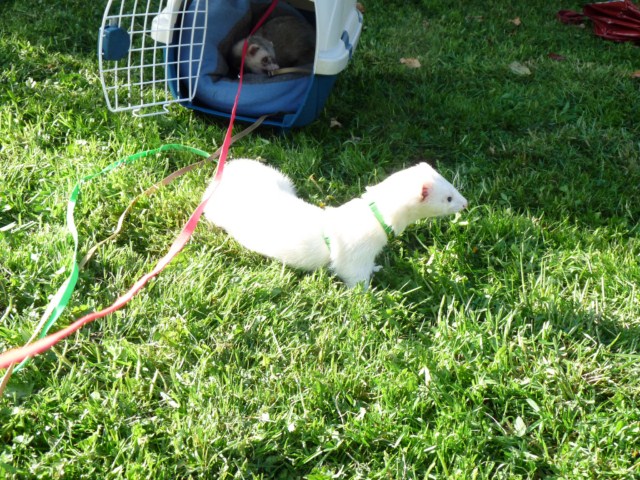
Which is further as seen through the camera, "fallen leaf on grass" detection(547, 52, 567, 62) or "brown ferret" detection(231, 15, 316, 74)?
"fallen leaf on grass" detection(547, 52, 567, 62)

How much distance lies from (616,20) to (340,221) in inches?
155

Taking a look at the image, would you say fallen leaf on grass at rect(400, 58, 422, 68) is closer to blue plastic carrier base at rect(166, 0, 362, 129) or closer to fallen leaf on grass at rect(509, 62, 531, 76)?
fallen leaf on grass at rect(509, 62, 531, 76)

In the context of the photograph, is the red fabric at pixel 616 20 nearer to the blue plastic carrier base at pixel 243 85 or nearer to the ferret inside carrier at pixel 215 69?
the ferret inside carrier at pixel 215 69

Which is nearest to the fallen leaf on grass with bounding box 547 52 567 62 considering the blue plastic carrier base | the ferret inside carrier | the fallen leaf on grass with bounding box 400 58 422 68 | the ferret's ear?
the fallen leaf on grass with bounding box 400 58 422 68

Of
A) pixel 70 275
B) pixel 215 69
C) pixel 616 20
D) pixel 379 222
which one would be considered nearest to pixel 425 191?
pixel 379 222

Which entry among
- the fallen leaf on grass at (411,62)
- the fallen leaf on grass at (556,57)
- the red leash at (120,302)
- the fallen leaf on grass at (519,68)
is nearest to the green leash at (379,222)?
the red leash at (120,302)

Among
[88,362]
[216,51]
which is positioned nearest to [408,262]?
[88,362]

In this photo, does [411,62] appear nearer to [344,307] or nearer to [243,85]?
[243,85]

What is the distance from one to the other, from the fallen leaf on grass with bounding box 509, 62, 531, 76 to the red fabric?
1118mm

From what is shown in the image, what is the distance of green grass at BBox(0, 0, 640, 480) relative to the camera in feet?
6.49

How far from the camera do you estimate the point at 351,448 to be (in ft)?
6.57

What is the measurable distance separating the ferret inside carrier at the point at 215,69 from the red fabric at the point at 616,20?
240 cm

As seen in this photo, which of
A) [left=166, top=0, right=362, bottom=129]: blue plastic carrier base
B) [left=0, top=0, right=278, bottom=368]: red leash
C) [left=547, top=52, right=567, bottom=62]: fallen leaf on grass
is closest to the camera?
[left=0, top=0, right=278, bottom=368]: red leash

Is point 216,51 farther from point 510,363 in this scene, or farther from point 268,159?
point 510,363
